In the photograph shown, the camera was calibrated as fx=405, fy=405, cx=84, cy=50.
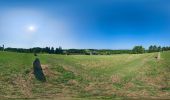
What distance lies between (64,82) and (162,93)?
2599cm

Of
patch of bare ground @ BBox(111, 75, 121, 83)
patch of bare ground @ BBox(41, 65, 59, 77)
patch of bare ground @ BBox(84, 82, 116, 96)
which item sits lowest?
patch of bare ground @ BBox(84, 82, 116, 96)

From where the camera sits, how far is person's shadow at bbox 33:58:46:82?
107787mm

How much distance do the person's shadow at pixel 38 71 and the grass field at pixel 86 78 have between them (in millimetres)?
1236

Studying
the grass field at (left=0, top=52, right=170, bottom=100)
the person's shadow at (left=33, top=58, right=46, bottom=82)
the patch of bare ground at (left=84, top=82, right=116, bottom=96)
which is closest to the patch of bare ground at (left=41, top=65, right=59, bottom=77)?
the grass field at (left=0, top=52, right=170, bottom=100)

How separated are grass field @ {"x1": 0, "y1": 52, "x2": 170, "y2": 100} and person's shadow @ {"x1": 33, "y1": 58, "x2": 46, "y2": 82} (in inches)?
48.7

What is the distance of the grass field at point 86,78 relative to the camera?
93.9m

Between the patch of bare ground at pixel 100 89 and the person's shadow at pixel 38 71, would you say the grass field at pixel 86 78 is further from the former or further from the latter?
the person's shadow at pixel 38 71

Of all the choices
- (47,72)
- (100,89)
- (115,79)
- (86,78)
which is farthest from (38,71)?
(115,79)

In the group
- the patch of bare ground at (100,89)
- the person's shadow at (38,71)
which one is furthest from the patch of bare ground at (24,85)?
the patch of bare ground at (100,89)

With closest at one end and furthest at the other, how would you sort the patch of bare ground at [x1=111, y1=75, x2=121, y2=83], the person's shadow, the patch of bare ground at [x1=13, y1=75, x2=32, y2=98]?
the patch of bare ground at [x1=13, y1=75, x2=32, y2=98], the person's shadow, the patch of bare ground at [x1=111, y1=75, x2=121, y2=83]

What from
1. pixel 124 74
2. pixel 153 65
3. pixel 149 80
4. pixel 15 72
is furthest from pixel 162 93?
pixel 15 72

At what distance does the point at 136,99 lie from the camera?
8450 cm

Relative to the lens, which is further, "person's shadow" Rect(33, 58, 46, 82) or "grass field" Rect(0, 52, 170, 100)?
"person's shadow" Rect(33, 58, 46, 82)

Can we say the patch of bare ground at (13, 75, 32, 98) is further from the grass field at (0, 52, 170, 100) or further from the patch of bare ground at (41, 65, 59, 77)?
the patch of bare ground at (41, 65, 59, 77)
